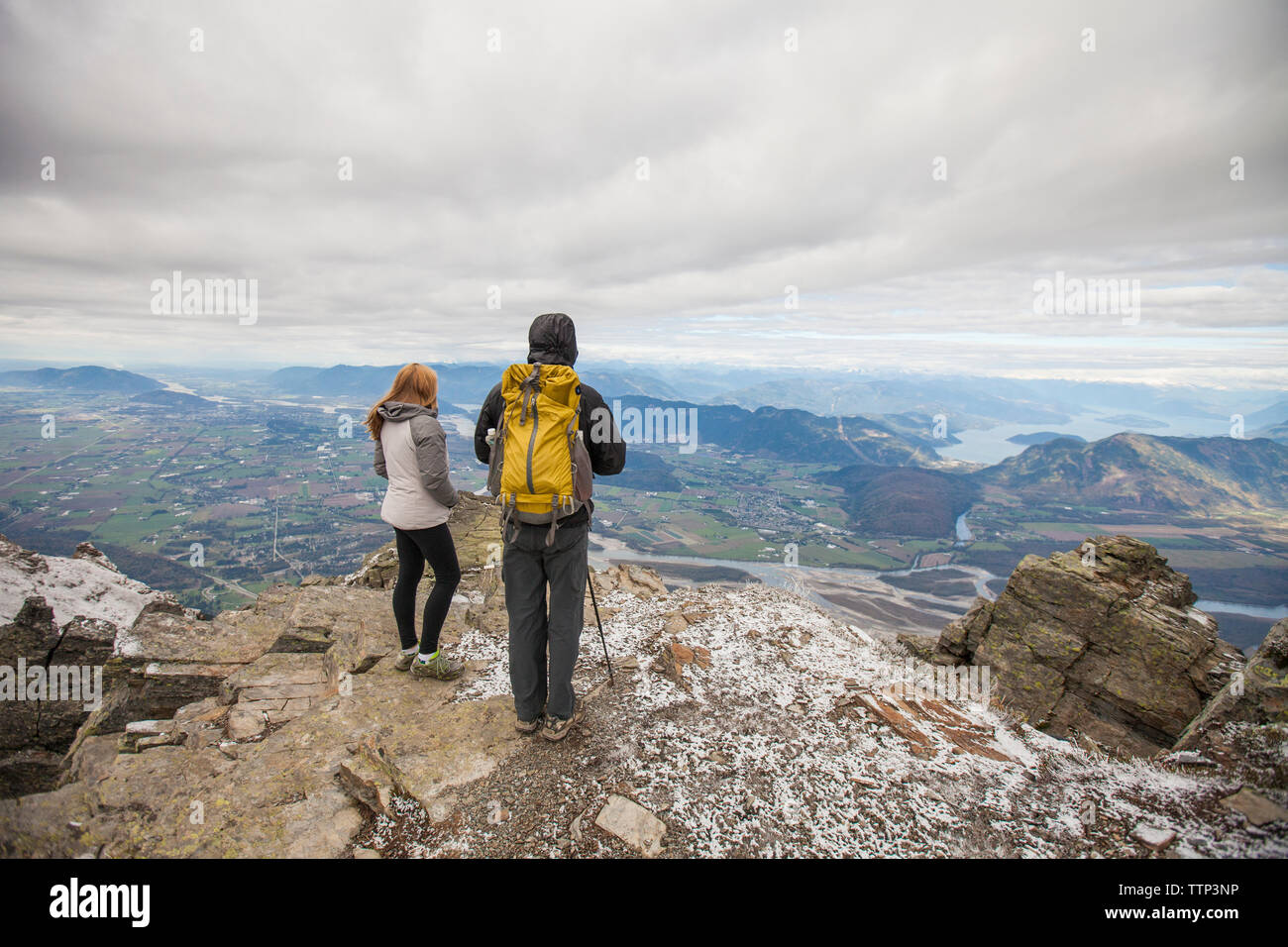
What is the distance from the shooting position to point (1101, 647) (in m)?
8.66

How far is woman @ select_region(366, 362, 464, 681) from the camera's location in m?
5.84

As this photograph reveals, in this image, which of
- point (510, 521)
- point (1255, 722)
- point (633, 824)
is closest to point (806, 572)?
point (1255, 722)

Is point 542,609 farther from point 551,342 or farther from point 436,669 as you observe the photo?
point 551,342

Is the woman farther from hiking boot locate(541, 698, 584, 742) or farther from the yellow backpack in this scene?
hiking boot locate(541, 698, 584, 742)

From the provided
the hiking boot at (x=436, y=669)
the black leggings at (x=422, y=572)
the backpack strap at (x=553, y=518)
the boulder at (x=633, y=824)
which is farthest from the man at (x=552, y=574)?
the hiking boot at (x=436, y=669)

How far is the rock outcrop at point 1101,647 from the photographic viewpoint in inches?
306

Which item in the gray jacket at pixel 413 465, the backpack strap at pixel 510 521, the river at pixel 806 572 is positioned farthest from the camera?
the river at pixel 806 572

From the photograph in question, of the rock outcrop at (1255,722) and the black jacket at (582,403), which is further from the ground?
the black jacket at (582,403)

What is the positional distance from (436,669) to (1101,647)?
11.4m

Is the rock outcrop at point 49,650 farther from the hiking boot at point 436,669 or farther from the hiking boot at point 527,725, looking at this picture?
the hiking boot at point 527,725

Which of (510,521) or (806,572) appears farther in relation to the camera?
(806,572)
